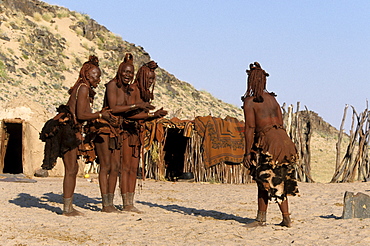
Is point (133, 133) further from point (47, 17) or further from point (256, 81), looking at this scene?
point (47, 17)

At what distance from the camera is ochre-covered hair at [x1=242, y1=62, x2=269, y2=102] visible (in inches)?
267

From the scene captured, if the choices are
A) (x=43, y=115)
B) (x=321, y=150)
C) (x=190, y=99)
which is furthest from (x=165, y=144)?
(x=190, y=99)

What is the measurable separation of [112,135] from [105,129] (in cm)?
13

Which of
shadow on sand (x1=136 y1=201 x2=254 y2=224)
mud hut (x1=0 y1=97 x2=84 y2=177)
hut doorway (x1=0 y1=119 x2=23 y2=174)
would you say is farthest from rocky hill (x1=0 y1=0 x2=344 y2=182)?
shadow on sand (x1=136 y1=201 x2=254 y2=224)

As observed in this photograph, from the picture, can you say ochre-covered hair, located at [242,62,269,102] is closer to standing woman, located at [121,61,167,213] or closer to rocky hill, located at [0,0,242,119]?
standing woman, located at [121,61,167,213]

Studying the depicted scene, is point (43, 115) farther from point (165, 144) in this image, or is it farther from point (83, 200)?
point (83, 200)

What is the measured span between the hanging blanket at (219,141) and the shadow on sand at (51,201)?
18.0 ft

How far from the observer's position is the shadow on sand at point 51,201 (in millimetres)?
8383

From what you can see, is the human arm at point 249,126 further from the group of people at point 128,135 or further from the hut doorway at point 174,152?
the hut doorway at point 174,152

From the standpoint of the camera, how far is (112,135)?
294 inches

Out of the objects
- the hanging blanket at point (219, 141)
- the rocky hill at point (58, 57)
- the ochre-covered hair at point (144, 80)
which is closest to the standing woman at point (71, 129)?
the ochre-covered hair at point (144, 80)

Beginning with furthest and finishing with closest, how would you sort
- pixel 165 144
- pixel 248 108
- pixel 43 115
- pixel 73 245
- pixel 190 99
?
1. pixel 190 99
2. pixel 165 144
3. pixel 43 115
4. pixel 248 108
5. pixel 73 245

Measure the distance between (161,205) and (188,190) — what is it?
3.49 m

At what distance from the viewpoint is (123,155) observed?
7797 millimetres
